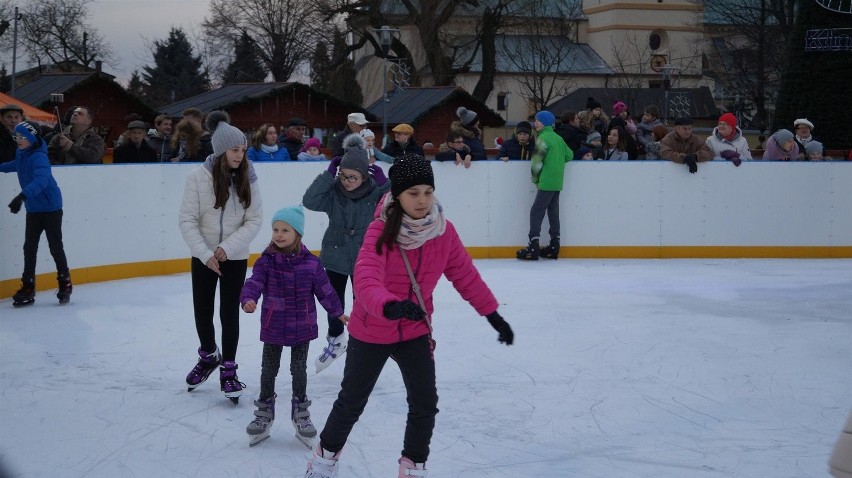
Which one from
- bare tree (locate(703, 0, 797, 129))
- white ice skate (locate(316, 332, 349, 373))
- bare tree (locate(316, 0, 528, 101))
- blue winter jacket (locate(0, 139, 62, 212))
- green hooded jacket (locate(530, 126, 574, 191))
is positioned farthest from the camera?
bare tree (locate(316, 0, 528, 101))

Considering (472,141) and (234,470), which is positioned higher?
(472,141)

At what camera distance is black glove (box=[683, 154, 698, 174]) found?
11656mm

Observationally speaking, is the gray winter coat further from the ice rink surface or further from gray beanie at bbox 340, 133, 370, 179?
the ice rink surface

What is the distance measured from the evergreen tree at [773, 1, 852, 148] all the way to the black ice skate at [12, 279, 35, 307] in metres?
11.1

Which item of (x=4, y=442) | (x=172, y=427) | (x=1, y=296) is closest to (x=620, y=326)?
(x=172, y=427)

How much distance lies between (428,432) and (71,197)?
6.44 meters

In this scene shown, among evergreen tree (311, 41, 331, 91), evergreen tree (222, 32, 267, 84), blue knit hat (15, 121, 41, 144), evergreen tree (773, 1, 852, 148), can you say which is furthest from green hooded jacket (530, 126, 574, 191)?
evergreen tree (222, 32, 267, 84)

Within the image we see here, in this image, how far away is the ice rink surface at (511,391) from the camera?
4.67 metres

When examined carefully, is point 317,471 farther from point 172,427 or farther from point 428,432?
point 172,427

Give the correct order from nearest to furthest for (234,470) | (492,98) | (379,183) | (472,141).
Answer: (234,470)
(379,183)
(472,141)
(492,98)

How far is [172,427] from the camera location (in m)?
5.16

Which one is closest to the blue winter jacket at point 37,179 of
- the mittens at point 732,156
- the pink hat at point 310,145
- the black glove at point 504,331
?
the pink hat at point 310,145

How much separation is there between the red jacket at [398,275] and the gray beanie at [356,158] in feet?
5.52

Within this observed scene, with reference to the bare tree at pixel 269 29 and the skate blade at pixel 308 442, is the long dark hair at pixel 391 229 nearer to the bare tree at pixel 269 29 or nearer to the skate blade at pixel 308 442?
the skate blade at pixel 308 442
